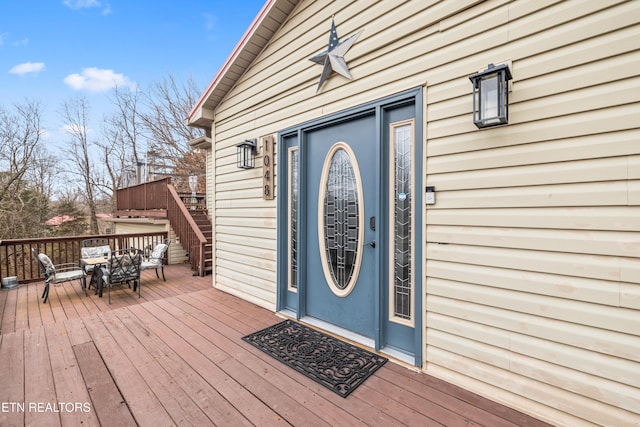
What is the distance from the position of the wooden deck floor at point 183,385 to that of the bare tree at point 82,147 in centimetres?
1315

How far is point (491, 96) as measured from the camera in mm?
1763

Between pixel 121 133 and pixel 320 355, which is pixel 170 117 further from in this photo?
pixel 320 355

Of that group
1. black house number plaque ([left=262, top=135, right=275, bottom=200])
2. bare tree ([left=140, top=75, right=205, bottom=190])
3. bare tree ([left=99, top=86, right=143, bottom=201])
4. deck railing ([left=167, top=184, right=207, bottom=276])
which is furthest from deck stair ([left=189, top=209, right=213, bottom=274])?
bare tree ([left=99, top=86, right=143, bottom=201])

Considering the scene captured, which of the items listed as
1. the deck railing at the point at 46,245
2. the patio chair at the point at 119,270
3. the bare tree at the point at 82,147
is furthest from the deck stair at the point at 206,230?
the bare tree at the point at 82,147

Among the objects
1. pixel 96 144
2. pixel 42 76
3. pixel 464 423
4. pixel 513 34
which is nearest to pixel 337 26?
pixel 513 34

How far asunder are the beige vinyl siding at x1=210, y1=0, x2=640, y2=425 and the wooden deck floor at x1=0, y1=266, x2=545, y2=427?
0.36 metres

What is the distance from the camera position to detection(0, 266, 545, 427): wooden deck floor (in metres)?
1.70

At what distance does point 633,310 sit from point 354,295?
6.09 feet

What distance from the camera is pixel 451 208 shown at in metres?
2.03

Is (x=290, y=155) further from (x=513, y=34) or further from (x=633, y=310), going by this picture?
(x=633, y=310)

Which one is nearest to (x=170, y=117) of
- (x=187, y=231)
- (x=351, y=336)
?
(x=187, y=231)

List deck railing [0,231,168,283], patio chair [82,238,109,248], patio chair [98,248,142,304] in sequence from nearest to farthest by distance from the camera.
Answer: patio chair [98,248,142,304] → deck railing [0,231,168,283] → patio chair [82,238,109,248]

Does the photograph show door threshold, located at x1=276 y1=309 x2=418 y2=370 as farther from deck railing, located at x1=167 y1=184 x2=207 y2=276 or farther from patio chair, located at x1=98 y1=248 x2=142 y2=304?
deck railing, located at x1=167 y1=184 x2=207 y2=276

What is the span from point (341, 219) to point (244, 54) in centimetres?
271
